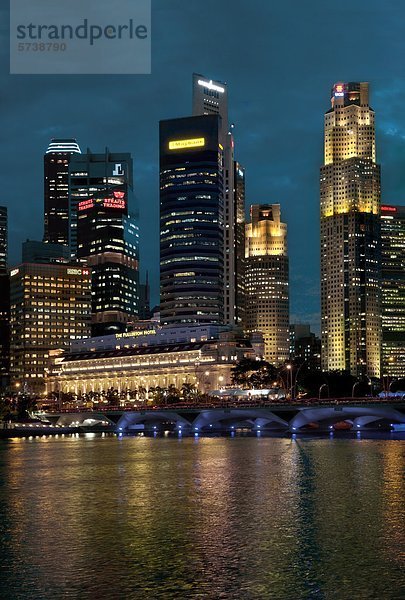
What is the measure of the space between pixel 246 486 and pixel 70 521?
2053 centimetres

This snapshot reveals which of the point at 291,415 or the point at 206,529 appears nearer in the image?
the point at 206,529

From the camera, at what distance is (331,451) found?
110 meters

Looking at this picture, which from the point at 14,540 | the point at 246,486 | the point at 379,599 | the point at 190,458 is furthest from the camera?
the point at 190,458

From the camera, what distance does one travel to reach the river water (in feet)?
128

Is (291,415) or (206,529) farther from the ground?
(291,415)

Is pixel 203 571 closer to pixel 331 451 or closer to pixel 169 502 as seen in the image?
pixel 169 502

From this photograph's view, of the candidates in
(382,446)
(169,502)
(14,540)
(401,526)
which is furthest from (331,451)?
(14,540)

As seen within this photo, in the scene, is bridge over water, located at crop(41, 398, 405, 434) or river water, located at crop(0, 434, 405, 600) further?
bridge over water, located at crop(41, 398, 405, 434)

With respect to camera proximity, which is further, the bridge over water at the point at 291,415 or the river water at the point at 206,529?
the bridge over water at the point at 291,415

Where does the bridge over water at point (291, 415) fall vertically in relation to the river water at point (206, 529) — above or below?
above

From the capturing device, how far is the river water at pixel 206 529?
3903cm

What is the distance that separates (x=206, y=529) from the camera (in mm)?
53188

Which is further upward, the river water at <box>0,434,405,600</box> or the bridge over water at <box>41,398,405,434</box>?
the bridge over water at <box>41,398,405,434</box>

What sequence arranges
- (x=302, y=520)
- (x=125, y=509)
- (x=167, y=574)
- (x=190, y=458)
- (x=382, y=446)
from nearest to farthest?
(x=167, y=574) < (x=302, y=520) < (x=125, y=509) < (x=190, y=458) < (x=382, y=446)
